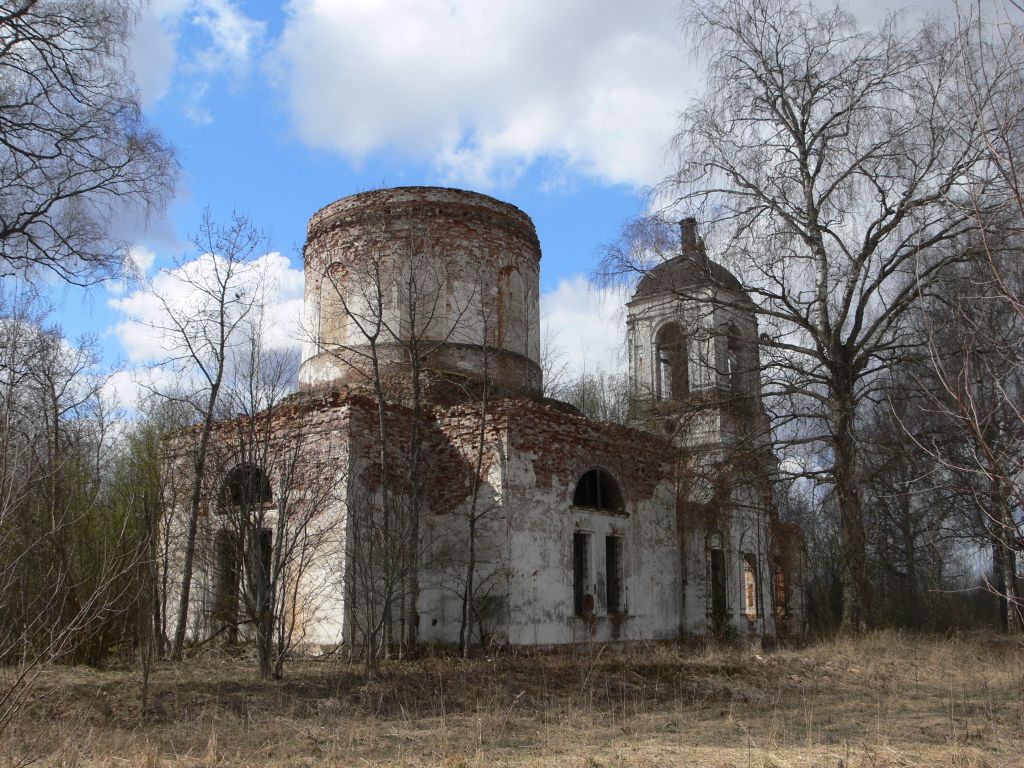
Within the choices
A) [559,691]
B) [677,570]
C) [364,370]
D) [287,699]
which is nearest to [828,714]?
[559,691]

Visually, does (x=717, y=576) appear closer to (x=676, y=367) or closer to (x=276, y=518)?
(x=676, y=367)

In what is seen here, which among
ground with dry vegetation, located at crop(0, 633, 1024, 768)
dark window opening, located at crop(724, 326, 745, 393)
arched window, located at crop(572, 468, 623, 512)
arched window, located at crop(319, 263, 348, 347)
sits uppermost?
arched window, located at crop(319, 263, 348, 347)

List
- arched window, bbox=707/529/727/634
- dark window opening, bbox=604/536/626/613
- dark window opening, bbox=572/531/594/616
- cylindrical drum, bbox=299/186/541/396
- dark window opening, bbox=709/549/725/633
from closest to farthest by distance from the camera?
1. dark window opening, bbox=572/531/594/616
2. dark window opening, bbox=604/536/626/613
3. cylindrical drum, bbox=299/186/541/396
4. arched window, bbox=707/529/727/634
5. dark window opening, bbox=709/549/725/633

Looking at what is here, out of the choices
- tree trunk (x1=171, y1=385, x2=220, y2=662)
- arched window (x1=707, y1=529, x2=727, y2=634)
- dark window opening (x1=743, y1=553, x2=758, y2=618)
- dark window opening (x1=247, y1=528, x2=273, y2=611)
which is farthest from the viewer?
dark window opening (x1=743, y1=553, x2=758, y2=618)

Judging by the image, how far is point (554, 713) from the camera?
953 cm

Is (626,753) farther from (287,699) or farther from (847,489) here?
(847,489)

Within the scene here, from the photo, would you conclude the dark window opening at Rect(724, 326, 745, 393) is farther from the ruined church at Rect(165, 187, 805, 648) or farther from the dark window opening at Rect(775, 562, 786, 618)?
the dark window opening at Rect(775, 562, 786, 618)

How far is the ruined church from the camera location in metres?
14.1

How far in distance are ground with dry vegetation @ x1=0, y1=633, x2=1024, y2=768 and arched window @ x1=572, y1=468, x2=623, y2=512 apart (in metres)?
3.30

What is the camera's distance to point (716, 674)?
12773 mm

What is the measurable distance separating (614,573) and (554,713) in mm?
7643

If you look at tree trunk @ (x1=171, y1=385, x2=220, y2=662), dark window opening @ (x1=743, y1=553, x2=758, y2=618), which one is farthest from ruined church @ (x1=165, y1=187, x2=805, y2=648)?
dark window opening @ (x1=743, y1=553, x2=758, y2=618)

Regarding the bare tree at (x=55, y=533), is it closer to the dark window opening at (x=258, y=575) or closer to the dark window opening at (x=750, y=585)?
the dark window opening at (x=258, y=575)

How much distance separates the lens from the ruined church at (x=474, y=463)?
14.1m
